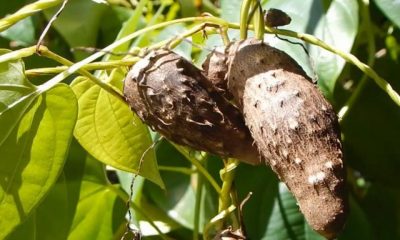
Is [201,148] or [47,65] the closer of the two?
[201,148]

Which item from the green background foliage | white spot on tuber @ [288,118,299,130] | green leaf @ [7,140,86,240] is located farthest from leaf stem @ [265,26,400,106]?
green leaf @ [7,140,86,240]

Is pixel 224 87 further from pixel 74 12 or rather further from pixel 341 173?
pixel 74 12

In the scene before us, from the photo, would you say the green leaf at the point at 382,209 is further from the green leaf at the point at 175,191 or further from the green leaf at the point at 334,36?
the green leaf at the point at 334,36

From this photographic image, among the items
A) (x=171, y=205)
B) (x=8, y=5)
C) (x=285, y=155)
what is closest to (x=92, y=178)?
(x=171, y=205)

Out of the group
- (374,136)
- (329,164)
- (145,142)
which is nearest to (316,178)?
(329,164)

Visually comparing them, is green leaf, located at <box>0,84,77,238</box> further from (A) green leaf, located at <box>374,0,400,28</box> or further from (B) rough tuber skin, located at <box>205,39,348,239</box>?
(A) green leaf, located at <box>374,0,400,28</box>

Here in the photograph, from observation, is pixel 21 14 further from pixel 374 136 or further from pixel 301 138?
pixel 374 136
